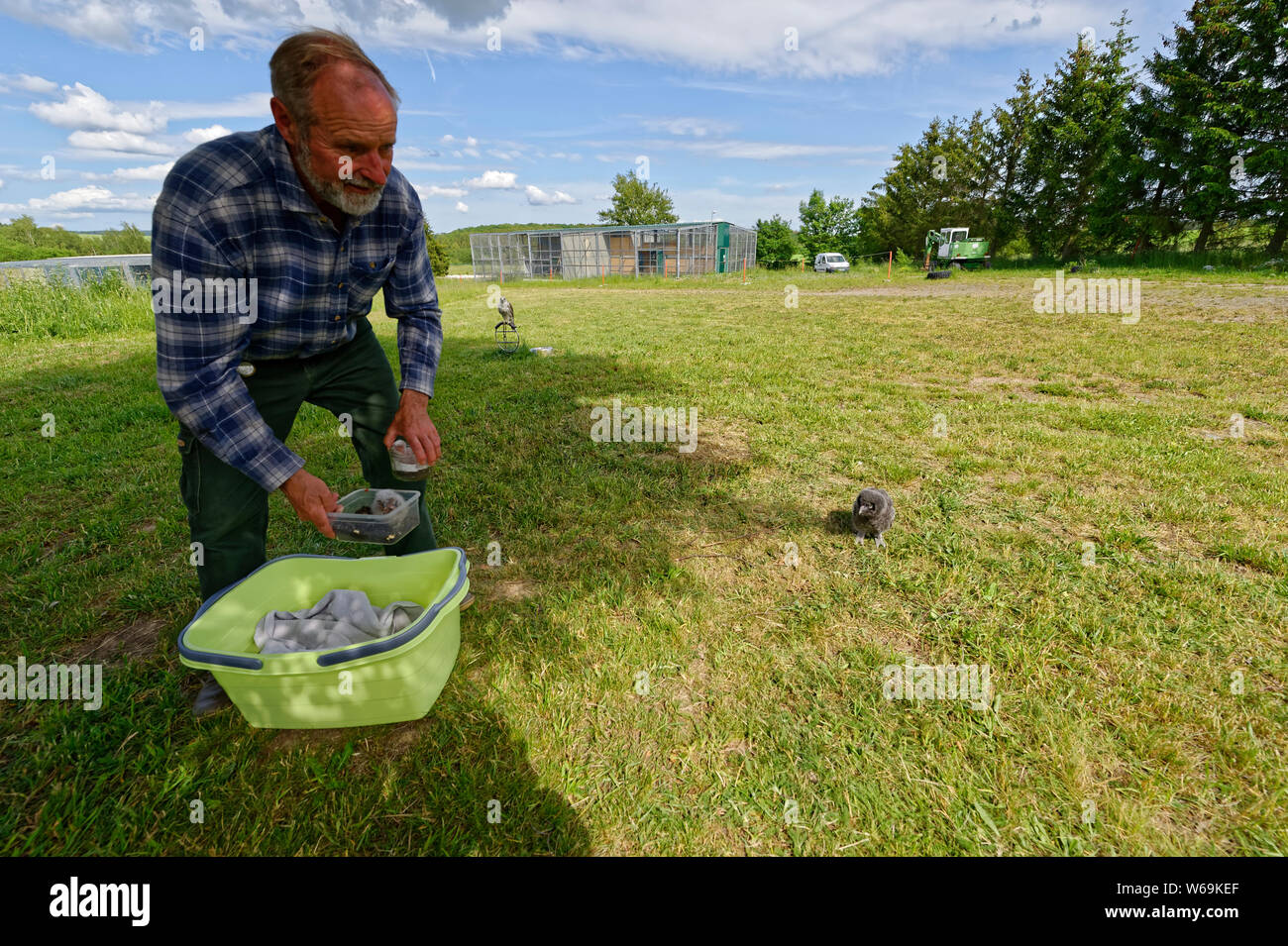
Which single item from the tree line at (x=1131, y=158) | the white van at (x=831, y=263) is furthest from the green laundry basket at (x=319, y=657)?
the white van at (x=831, y=263)

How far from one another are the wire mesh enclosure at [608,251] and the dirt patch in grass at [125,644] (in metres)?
33.6

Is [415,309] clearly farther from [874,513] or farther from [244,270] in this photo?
[874,513]

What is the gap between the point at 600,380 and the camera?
284 inches

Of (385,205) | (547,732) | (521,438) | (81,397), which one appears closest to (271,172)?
→ (385,205)

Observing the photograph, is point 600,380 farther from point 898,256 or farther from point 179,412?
point 898,256

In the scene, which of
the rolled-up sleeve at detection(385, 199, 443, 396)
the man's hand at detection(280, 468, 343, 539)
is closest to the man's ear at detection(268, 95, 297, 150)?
the rolled-up sleeve at detection(385, 199, 443, 396)

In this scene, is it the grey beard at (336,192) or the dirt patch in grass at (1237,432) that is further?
the dirt patch in grass at (1237,432)

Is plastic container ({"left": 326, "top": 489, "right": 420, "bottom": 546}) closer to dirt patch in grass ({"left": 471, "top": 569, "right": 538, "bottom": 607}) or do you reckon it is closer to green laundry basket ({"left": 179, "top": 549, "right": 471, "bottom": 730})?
green laundry basket ({"left": 179, "top": 549, "right": 471, "bottom": 730})

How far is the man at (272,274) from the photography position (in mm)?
1723

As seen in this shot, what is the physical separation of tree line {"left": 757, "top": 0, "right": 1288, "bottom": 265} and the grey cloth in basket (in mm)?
27382

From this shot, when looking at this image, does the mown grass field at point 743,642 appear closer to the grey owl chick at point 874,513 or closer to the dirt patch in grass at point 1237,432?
the dirt patch in grass at point 1237,432

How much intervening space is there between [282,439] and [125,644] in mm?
1295
